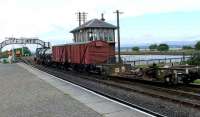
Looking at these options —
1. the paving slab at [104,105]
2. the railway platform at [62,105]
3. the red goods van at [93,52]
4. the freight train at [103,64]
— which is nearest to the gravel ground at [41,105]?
the railway platform at [62,105]

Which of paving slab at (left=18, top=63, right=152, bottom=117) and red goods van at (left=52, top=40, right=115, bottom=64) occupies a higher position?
red goods van at (left=52, top=40, right=115, bottom=64)

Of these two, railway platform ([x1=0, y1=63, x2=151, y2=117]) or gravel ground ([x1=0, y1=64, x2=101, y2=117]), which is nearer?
railway platform ([x1=0, y1=63, x2=151, y2=117])

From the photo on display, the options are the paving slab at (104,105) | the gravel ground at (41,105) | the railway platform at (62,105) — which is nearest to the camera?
the paving slab at (104,105)

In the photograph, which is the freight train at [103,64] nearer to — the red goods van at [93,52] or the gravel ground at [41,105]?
the red goods van at [93,52]

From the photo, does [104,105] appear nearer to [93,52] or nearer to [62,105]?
[62,105]

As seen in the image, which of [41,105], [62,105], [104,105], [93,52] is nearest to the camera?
[104,105]

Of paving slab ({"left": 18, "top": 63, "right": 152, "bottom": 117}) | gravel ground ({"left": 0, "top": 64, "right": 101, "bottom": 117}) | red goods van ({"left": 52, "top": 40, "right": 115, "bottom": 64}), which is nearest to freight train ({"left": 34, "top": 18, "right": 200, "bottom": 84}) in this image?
red goods van ({"left": 52, "top": 40, "right": 115, "bottom": 64})

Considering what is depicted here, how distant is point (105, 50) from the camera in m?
26.5

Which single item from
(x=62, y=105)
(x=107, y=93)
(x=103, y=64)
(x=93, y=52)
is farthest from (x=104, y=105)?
(x=93, y=52)

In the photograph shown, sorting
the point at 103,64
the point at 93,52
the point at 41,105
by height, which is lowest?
the point at 41,105

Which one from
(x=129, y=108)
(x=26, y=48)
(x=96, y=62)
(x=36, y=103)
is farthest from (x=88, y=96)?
(x=26, y=48)

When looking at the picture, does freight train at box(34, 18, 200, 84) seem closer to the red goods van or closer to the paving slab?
the red goods van

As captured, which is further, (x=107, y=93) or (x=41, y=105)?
(x=107, y=93)

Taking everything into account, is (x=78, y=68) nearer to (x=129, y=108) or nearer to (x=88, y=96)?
(x=88, y=96)
